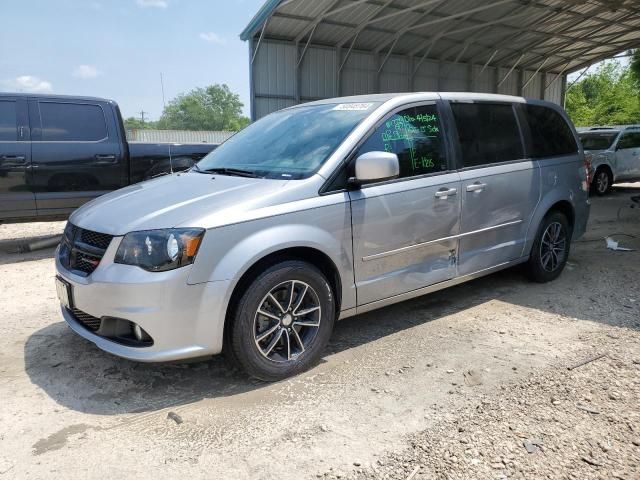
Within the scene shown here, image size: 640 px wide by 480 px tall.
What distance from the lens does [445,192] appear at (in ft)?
13.4

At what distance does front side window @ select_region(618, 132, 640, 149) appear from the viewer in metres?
13.0

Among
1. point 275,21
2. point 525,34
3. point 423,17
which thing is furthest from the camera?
point 525,34

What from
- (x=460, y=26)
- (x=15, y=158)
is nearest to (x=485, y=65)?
(x=460, y=26)

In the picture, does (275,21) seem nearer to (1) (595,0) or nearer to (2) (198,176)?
(1) (595,0)

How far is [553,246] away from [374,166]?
2.86 metres

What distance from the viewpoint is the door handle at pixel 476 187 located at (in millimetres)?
4285

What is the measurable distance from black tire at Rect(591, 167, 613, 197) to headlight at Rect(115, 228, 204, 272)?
1240 centimetres

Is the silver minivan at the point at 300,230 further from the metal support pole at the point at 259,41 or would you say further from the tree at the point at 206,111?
the tree at the point at 206,111

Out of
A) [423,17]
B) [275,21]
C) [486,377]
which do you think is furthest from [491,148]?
[423,17]

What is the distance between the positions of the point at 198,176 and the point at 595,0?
62.8ft

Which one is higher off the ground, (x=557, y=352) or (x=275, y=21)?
(x=275, y=21)

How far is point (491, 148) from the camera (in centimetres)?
460

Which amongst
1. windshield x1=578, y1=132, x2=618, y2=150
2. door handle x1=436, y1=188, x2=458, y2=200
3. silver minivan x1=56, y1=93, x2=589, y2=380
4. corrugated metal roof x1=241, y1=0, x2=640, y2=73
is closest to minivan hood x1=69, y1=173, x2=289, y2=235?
silver minivan x1=56, y1=93, x2=589, y2=380

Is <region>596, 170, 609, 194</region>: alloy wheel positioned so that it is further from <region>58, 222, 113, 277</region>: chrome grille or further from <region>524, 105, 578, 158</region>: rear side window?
<region>58, 222, 113, 277</region>: chrome grille
